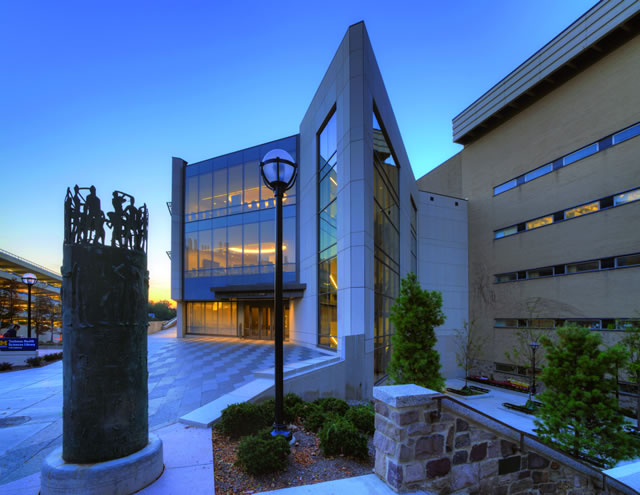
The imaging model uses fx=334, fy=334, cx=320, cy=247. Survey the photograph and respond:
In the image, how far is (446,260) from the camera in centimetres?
2791

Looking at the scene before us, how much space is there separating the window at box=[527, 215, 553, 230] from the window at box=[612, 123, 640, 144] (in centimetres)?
546

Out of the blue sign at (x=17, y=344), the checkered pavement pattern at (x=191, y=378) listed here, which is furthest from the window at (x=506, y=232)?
the blue sign at (x=17, y=344)

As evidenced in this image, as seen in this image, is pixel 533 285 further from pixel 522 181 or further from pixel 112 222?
pixel 112 222

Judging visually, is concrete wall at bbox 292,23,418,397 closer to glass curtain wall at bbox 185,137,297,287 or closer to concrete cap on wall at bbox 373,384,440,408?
glass curtain wall at bbox 185,137,297,287

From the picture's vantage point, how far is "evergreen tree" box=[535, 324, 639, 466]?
322 inches

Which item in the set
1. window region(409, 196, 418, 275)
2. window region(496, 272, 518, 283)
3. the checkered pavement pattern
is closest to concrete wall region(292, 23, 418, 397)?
the checkered pavement pattern

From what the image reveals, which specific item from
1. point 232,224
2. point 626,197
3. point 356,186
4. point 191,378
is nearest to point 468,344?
point 626,197

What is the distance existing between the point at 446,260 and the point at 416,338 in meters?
18.7

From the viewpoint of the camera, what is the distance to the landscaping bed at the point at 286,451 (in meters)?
4.20

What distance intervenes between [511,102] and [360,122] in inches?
660

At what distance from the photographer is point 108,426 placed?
3.67m

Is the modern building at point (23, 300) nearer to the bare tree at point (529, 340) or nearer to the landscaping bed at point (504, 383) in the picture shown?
the landscaping bed at point (504, 383)

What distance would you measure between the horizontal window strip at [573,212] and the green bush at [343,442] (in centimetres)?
2080

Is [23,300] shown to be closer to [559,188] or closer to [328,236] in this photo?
[328,236]
